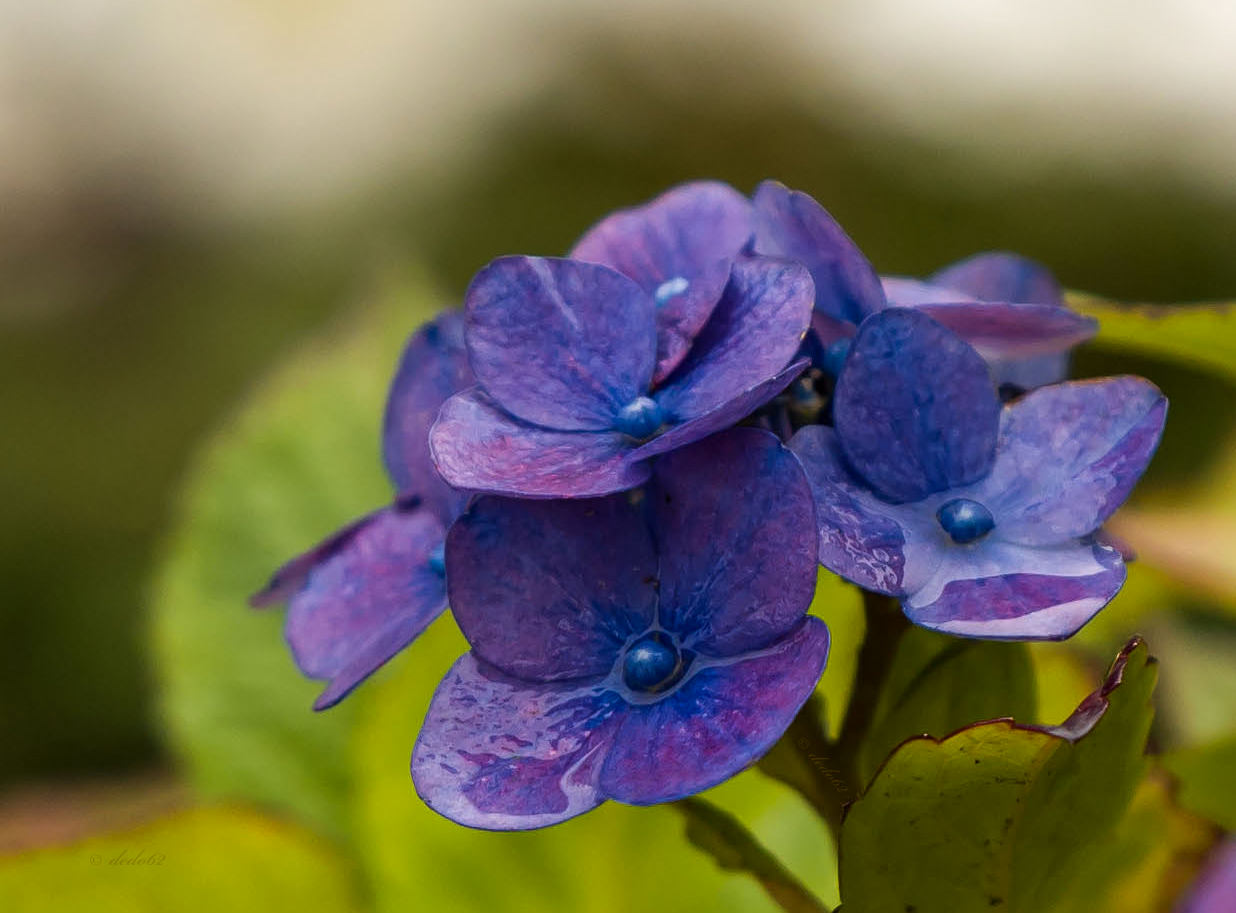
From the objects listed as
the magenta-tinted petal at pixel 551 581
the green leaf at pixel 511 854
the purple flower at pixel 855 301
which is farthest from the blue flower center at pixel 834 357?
the green leaf at pixel 511 854

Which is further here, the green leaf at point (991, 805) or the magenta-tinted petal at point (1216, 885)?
the magenta-tinted petal at point (1216, 885)

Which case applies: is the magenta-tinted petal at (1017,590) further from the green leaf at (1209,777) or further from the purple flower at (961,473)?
the green leaf at (1209,777)

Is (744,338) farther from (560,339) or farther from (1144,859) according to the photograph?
(1144,859)

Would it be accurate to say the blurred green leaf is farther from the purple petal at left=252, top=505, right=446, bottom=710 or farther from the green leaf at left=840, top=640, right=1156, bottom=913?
the purple petal at left=252, top=505, right=446, bottom=710

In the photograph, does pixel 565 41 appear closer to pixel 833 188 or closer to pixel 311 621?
pixel 833 188

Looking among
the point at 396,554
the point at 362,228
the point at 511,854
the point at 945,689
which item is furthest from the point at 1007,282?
the point at 362,228

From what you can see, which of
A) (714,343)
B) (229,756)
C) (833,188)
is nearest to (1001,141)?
(833,188)
